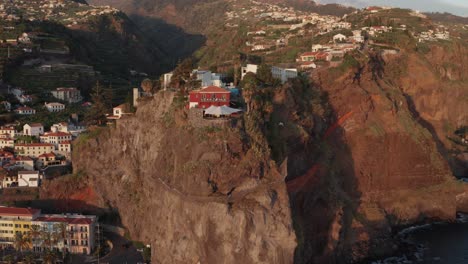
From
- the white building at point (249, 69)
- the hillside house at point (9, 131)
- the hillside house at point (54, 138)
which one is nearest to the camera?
the white building at point (249, 69)

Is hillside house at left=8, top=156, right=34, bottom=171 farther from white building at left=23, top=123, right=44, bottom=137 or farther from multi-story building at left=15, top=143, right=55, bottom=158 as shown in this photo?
white building at left=23, top=123, right=44, bottom=137

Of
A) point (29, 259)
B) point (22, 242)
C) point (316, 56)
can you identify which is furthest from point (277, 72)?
point (29, 259)

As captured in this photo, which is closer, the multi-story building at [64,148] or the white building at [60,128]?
the multi-story building at [64,148]

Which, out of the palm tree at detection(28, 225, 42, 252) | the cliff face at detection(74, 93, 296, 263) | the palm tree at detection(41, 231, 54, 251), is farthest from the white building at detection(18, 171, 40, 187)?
the cliff face at detection(74, 93, 296, 263)

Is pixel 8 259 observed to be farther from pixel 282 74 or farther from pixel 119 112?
pixel 282 74

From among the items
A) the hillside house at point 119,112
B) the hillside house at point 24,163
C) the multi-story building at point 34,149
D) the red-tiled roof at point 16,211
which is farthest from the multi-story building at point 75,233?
the multi-story building at point 34,149

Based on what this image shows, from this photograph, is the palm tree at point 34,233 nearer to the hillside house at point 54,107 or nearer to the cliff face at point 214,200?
the cliff face at point 214,200
